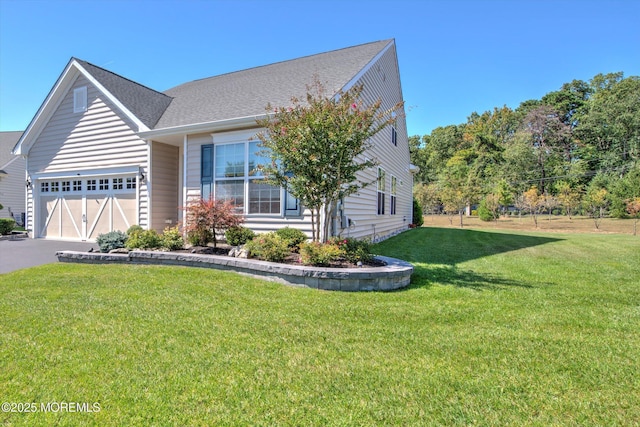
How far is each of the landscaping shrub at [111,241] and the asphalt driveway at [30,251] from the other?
3.32 feet

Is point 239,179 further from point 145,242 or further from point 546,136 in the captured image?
point 546,136

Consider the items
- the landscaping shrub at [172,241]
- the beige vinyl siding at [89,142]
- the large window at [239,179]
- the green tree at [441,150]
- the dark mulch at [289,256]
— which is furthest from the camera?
the green tree at [441,150]

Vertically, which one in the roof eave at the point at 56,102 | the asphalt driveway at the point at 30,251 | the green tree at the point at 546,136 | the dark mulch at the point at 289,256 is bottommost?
the asphalt driveway at the point at 30,251

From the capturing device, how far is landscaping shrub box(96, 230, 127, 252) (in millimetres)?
7801

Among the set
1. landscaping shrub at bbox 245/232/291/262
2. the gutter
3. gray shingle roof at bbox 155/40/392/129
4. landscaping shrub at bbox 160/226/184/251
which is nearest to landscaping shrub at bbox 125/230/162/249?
landscaping shrub at bbox 160/226/184/251

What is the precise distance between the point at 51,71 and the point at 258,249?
13.3 meters

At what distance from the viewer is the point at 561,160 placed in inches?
1524

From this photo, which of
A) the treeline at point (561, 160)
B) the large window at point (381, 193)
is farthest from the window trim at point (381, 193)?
the treeline at point (561, 160)

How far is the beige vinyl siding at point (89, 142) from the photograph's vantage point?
397 inches

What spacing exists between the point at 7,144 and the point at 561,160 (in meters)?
55.0

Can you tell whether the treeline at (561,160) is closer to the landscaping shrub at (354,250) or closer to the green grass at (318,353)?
the landscaping shrub at (354,250)

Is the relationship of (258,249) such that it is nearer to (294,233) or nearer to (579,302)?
(294,233)

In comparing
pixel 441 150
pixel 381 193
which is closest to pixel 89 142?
pixel 381 193

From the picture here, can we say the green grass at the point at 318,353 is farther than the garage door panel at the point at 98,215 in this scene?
No
